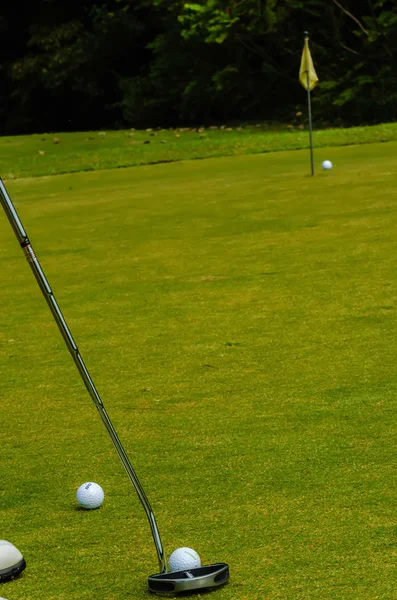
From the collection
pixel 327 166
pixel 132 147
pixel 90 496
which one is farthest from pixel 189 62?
pixel 90 496

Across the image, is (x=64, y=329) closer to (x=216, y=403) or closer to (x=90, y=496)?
(x=90, y=496)

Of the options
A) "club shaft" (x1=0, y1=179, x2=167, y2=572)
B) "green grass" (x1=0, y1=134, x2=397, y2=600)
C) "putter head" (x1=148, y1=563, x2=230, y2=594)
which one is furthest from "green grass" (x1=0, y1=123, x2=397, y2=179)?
"putter head" (x1=148, y1=563, x2=230, y2=594)

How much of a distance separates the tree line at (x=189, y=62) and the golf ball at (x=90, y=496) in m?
25.2

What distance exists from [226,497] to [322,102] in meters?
26.5

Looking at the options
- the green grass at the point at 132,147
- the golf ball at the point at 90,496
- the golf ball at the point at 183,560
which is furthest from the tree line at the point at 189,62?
the golf ball at the point at 183,560

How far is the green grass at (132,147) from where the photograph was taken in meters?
18.7

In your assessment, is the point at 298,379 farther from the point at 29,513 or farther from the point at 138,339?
the point at 29,513

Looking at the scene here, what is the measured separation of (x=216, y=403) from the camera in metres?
4.88

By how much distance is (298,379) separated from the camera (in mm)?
5148

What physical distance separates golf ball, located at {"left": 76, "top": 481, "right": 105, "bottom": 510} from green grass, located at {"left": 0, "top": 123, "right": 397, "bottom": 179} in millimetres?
14981

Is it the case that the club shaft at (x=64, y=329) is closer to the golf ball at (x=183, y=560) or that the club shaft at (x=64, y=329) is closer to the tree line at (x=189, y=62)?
the golf ball at (x=183, y=560)

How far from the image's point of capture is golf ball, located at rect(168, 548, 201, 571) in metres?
3.07

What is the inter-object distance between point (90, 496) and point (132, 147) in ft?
61.3

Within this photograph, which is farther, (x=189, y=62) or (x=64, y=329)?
(x=189, y=62)
